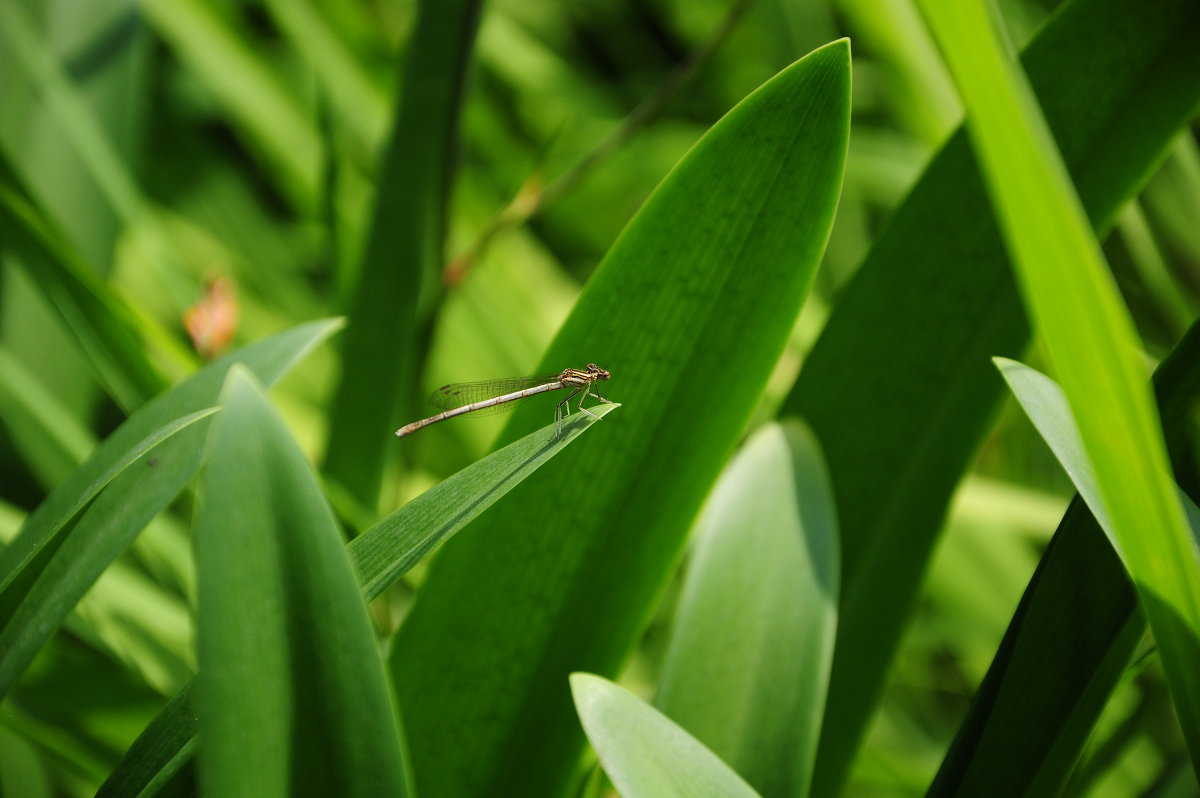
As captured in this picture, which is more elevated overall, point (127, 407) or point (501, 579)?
point (127, 407)

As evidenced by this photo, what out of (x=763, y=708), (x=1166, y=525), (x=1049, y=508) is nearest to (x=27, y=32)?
(x=763, y=708)

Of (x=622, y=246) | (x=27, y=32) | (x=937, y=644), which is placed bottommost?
(x=937, y=644)

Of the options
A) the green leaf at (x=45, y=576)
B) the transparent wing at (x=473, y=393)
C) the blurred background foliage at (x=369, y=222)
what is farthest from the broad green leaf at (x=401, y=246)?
the green leaf at (x=45, y=576)

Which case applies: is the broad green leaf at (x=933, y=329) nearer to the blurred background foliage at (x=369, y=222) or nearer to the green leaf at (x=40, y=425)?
the blurred background foliage at (x=369, y=222)

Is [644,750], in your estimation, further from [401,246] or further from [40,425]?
[40,425]

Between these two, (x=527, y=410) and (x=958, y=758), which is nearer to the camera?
(x=958, y=758)

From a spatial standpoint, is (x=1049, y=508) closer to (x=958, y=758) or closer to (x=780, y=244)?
A: (x=958, y=758)
